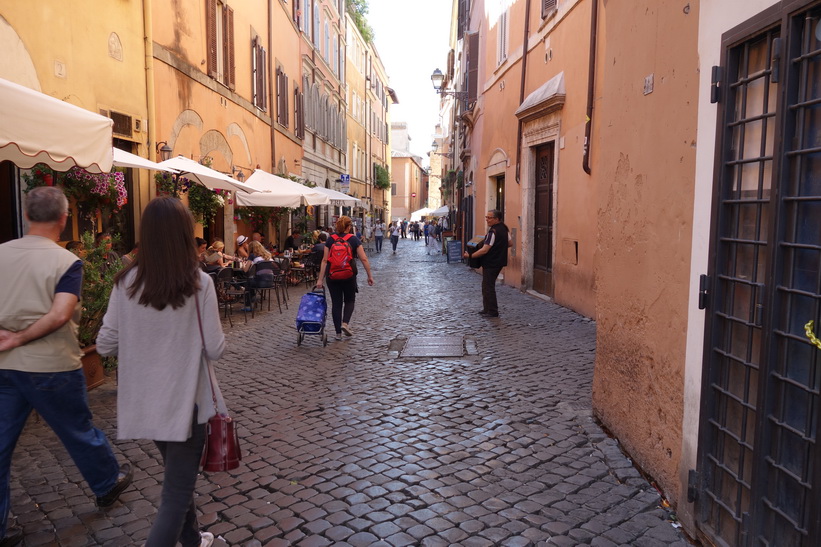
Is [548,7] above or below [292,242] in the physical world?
above

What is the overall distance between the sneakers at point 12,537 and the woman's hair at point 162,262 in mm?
1492

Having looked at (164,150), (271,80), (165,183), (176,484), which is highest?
(271,80)

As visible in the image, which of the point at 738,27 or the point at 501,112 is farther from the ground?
the point at 501,112

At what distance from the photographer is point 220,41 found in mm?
13617

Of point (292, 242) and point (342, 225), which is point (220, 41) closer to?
point (292, 242)

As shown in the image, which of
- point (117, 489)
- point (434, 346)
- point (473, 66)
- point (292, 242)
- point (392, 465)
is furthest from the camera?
point (473, 66)

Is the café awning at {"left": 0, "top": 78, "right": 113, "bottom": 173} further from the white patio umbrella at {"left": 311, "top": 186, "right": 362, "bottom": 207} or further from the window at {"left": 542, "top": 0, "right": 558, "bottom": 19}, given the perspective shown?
the white patio umbrella at {"left": 311, "top": 186, "right": 362, "bottom": 207}

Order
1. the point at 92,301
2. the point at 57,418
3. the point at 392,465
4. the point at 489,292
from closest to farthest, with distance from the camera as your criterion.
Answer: the point at 57,418
the point at 392,465
the point at 92,301
the point at 489,292

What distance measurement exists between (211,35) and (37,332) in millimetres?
11356

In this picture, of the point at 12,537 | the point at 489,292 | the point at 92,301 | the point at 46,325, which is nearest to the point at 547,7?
the point at 489,292

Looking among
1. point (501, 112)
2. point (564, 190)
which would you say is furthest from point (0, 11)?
point (501, 112)

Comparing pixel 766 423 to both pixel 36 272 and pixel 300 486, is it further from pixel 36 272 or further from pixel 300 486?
pixel 36 272

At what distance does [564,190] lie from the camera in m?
11.4

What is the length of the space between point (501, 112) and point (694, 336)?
13.9m
